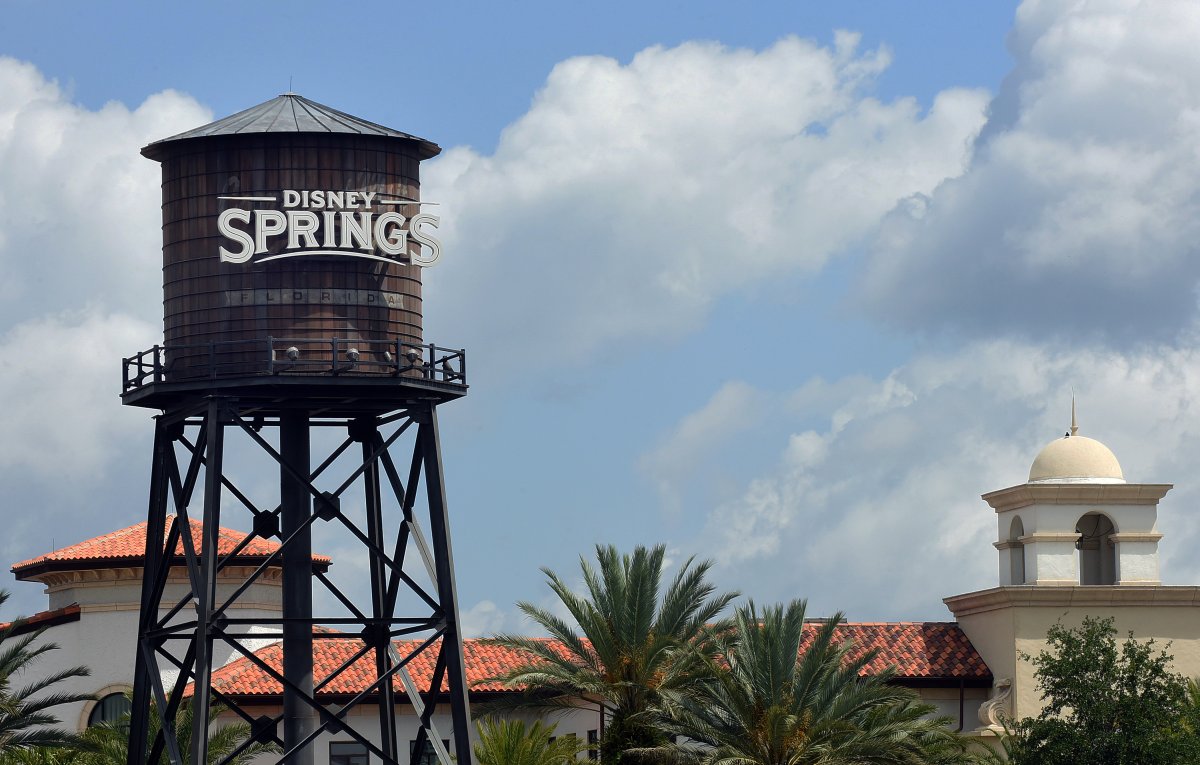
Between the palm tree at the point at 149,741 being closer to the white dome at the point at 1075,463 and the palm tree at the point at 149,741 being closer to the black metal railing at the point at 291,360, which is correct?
the black metal railing at the point at 291,360

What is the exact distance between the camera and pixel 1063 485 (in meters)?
58.2

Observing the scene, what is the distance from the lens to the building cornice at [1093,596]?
5747 centimetres

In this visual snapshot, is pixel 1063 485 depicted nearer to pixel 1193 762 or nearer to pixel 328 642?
→ pixel 1193 762

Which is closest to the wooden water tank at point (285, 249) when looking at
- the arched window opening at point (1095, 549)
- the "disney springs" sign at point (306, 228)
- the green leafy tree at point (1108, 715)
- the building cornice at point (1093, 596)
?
the "disney springs" sign at point (306, 228)

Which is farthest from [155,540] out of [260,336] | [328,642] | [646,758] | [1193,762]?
[1193,762]

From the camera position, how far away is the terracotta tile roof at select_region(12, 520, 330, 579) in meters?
57.2

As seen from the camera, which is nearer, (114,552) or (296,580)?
(296,580)

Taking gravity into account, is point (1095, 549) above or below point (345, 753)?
above

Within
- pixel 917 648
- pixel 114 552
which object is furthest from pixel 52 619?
pixel 917 648

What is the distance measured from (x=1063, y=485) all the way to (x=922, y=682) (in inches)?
246

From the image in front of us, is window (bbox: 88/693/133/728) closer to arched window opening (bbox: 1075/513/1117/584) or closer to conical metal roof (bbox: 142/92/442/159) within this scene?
conical metal roof (bbox: 142/92/442/159)

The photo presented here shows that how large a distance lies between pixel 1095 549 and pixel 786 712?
A: 17272 mm

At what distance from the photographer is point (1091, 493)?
58375 millimetres

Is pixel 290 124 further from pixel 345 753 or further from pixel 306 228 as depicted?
pixel 345 753
